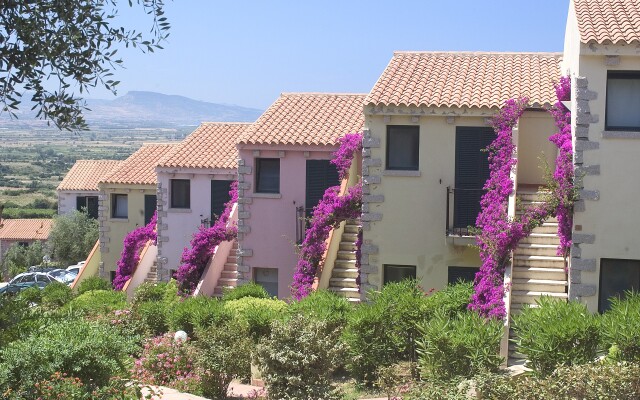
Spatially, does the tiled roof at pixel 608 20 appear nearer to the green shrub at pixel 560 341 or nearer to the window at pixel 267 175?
the green shrub at pixel 560 341

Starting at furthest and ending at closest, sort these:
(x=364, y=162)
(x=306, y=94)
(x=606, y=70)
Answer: (x=306, y=94) < (x=364, y=162) < (x=606, y=70)

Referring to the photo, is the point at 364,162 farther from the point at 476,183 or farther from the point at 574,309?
the point at 574,309

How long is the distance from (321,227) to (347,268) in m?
1.56

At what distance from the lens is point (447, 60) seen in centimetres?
2956

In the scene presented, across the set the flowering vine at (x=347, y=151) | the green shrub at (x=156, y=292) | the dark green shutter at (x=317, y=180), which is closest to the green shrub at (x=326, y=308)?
the flowering vine at (x=347, y=151)

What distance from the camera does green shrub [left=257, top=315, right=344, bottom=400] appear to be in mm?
15984

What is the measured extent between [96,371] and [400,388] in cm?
566

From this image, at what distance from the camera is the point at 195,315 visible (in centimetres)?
2245

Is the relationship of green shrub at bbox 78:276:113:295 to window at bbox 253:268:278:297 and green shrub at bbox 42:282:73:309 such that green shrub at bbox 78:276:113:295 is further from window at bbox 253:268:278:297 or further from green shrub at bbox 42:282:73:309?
window at bbox 253:268:278:297

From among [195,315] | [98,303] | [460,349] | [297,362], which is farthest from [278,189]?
[297,362]

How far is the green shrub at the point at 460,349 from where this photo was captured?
1644 cm

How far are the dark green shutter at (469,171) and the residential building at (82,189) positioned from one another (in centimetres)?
4263

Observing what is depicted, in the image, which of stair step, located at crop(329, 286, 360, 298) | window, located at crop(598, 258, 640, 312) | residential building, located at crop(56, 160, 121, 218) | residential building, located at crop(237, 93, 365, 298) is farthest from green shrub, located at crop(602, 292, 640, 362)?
residential building, located at crop(56, 160, 121, 218)

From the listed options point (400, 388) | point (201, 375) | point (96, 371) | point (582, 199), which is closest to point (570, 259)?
point (582, 199)
